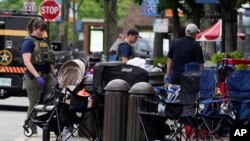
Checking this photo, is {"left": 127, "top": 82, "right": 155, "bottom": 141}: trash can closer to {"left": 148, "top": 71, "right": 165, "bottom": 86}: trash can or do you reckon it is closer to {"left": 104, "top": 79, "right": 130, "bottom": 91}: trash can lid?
{"left": 104, "top": 79, "right": 130, "bottom": 91}: trash can lid

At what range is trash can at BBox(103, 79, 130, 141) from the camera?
1339cm

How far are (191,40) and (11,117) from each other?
765cm

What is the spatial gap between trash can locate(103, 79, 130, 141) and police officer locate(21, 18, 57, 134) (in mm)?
2474

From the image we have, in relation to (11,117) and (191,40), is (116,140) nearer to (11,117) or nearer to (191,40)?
(191,40)

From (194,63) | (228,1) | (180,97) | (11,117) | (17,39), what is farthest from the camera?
(228,1)

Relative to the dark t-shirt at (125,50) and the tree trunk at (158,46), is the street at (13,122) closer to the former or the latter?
the dark t-shirt at (125,50)

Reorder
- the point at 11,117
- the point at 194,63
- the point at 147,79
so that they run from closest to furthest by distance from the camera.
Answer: the point at 147,79, the point at 194,63, the point at 11,117

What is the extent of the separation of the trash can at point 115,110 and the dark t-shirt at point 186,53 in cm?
248

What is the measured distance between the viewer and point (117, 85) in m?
13.4

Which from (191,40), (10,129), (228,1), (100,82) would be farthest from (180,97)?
(228,1)

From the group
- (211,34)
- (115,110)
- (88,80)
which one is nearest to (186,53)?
(88,80)

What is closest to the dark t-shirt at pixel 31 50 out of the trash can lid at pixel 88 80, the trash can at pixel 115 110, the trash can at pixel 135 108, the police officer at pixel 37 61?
the police officer at pixel 37 61

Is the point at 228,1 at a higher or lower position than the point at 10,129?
higher

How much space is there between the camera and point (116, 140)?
43.9 feet
